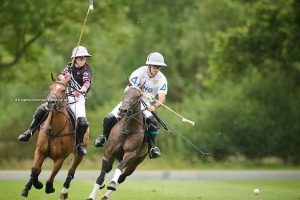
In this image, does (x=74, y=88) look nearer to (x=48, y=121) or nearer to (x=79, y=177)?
(x=48, y=121)

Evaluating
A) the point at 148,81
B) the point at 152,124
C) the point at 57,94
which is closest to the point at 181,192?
the point at 152,124

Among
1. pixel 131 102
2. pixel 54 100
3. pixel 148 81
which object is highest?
pixel 148 81

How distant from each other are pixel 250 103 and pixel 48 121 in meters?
20.9

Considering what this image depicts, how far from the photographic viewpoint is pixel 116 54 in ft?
188

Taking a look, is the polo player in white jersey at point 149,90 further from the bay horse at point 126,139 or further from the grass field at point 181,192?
the grass field at point 181,192

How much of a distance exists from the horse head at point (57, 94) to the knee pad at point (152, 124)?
1982 millimetres

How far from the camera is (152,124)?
677 inches

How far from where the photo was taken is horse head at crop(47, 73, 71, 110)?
50.9 ft

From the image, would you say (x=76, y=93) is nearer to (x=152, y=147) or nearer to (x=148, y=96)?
(x=148, y=96)

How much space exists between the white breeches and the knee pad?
130cm

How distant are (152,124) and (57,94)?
235 centimetres

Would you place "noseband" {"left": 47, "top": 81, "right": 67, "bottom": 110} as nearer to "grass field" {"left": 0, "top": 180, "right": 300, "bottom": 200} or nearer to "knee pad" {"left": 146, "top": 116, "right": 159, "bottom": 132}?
"knee pad" {"left": 146, "top": 116, "right": 159, "bottom": 132}

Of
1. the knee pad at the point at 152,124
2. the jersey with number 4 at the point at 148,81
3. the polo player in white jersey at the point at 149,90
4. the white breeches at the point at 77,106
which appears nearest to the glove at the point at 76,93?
the white breeches at the point at 77,106

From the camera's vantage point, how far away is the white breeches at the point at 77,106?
17.1 m
